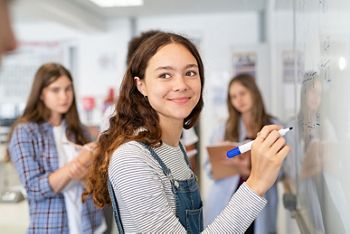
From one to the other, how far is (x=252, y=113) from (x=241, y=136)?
148mm

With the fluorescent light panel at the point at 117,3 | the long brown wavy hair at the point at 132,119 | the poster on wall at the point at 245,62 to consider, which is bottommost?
the long brown wavy hair at the point at 132,119

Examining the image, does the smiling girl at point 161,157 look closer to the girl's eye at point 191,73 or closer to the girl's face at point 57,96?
the girl's eye at point 191,73

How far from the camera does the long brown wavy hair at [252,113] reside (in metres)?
2.24

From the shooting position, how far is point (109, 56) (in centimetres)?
564

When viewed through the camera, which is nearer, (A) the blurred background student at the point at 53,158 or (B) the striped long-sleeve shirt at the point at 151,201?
(B) the striped long-sleeve shirt at the point at 151,201

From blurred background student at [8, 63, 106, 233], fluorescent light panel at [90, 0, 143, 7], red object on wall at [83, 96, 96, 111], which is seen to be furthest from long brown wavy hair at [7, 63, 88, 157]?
red object on wall at [83, 96, 96, 111]

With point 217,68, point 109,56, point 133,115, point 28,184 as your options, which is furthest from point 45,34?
point 133,115

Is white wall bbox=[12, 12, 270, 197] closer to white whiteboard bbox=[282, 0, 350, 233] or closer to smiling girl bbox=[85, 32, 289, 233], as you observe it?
white whiteboard bbox=[282, 0, 350, 233]

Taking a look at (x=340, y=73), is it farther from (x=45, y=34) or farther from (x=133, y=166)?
(x=45, y=34)

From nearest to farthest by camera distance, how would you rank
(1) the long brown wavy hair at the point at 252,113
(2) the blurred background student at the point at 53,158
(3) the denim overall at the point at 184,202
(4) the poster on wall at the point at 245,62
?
1. (3) the denim overall at the point at 184,202
2. (2) the blurred background student at the point at 53,158
3. (1) the long brown wavy hair at the point at 252,113
4. (4) the poster on wall at the point at 245,62

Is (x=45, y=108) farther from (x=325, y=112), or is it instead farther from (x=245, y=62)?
(x=245, y=62)

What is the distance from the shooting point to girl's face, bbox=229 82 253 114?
232cm

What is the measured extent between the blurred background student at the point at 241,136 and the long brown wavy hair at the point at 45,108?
0.78 m

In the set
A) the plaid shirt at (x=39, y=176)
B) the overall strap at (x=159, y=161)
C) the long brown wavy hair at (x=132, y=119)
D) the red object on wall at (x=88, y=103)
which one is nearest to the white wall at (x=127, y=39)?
the red object on wall at (x=88, y=103)
